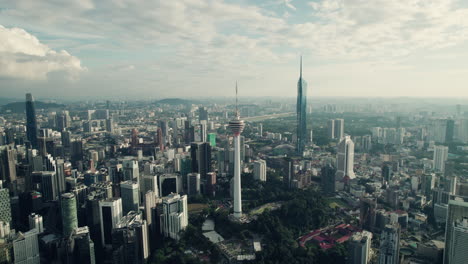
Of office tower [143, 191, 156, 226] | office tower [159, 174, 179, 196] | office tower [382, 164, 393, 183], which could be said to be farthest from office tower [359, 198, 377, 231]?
office tower [159, 174, 179, 196]

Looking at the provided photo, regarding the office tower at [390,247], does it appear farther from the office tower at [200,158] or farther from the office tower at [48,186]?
the office tower at [48,186]

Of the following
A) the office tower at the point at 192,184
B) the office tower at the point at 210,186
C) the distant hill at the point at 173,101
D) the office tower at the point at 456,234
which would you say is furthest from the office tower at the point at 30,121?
the distant hill at the point at 173,101

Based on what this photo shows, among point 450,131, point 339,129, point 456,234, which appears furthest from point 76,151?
point 450,131

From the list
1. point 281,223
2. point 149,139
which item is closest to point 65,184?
point 281,223

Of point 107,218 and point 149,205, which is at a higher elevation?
point 149,205

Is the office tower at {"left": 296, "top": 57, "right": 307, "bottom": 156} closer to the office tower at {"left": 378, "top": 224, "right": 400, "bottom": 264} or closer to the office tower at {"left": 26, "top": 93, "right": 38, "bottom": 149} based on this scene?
the office tower at {"left": 378, "top": 224, "right": 400, "bottom": 264}

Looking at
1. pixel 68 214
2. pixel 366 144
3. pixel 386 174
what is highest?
pixel 366 144

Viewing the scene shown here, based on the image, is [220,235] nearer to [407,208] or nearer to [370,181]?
[407,208]

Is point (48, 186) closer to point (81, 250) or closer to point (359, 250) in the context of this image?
point (81, 250)

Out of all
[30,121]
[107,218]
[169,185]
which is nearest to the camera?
[107,218]
